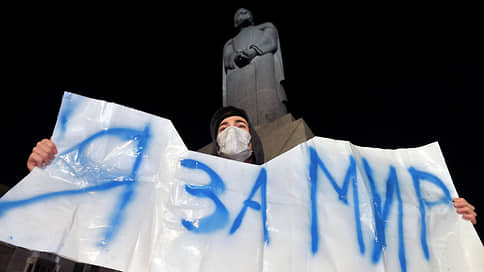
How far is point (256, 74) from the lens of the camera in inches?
271

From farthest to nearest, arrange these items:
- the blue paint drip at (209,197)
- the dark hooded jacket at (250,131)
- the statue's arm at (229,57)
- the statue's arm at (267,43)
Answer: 1. the statue's arm at (229,57)
2. the statue's arm at (267,43)
3. the dark hooded jacket at (250,131)
4. the blue paint drip at (209,197)

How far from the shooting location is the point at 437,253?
1995 mm

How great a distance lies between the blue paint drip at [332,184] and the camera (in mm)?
1863

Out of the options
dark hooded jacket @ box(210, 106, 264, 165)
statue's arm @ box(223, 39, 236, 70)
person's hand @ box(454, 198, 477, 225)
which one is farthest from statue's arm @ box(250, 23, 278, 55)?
person's hand @ box(454, 198, 477, 225)

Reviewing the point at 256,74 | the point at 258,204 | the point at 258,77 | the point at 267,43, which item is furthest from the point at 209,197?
the point at 267,43

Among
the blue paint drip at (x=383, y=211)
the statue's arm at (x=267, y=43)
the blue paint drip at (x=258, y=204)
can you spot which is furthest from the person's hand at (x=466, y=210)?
the statue's arm at (x=267, y=43)

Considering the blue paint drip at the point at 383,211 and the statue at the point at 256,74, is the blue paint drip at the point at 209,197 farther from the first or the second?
the statue at the point at 256,74

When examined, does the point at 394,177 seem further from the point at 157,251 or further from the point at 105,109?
the point at 105,109

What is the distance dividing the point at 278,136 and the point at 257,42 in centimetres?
368

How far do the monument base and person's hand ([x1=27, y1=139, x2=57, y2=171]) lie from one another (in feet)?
8.17

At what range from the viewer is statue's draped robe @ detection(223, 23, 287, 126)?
6262 millimetres

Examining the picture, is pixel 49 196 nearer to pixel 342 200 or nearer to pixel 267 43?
pixel 342 200

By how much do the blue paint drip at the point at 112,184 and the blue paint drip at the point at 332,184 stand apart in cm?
108

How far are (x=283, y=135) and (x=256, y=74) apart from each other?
2924mm
